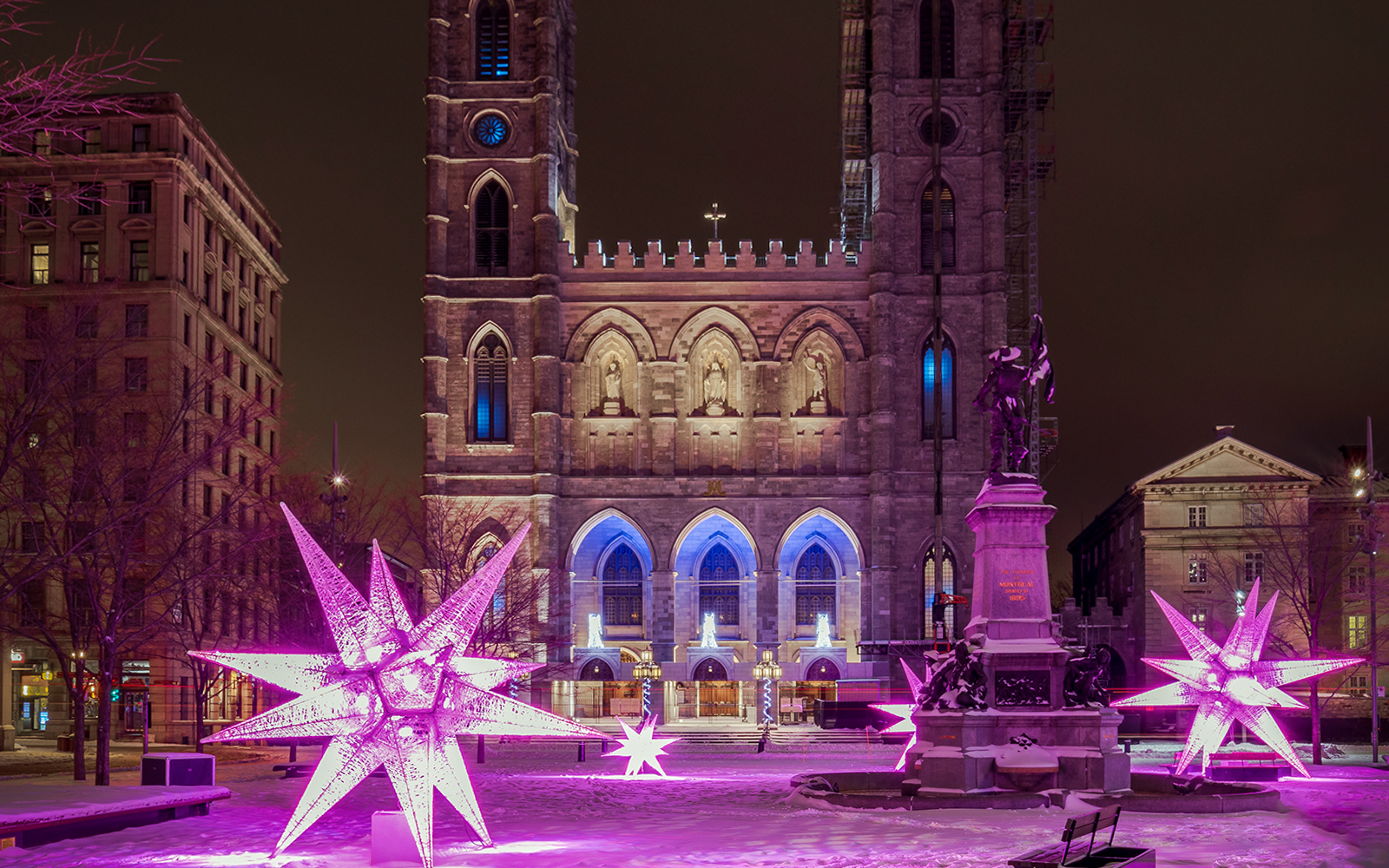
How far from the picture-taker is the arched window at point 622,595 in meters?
57.9

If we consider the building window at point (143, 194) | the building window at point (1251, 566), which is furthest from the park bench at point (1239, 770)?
the building window at point (143, 194)

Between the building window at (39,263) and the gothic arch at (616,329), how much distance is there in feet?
65.7

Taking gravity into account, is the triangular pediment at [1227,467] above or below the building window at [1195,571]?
above

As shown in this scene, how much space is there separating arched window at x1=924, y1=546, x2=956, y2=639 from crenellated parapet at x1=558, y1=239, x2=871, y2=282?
12.0 meters

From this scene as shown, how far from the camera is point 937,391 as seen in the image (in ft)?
187

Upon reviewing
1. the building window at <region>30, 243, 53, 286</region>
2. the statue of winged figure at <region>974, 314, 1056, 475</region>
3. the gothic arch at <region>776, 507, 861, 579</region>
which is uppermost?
the building window at <region>30, 243, 53, 286</region>

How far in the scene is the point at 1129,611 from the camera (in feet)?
206

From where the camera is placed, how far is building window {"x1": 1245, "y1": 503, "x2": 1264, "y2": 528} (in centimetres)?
5606

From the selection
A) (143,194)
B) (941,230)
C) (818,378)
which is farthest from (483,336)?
(941,230)

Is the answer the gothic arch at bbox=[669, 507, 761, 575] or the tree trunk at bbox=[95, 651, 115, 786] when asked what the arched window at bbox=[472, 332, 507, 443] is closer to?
the gothic arch at bbox=[669, 507, 761, 575]

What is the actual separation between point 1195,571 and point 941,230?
Result: 18.3 metres

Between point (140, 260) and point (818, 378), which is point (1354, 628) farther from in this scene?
point (140, 260)

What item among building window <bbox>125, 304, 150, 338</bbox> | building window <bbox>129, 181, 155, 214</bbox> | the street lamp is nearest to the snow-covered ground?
the street lamp

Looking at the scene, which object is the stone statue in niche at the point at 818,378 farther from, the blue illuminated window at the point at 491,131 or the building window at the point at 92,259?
the building window at the point at 92,259
